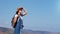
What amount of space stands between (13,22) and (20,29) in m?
0.14

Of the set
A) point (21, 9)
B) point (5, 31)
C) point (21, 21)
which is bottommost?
point (21, 21)

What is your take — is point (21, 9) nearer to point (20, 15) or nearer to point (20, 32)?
point (20, 15)

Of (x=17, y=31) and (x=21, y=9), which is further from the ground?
(x=21, y=9)

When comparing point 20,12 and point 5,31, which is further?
point 5,31

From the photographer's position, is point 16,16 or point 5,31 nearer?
point 16,16

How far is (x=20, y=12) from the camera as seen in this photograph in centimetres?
242

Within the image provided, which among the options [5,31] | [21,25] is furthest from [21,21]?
[5,31]

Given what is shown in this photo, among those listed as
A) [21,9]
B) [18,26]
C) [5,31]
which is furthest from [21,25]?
[5,31]

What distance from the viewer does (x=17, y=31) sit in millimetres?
2359

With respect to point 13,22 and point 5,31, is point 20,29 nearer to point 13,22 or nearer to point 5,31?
point 13,22

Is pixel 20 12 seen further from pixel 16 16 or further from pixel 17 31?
pixel 17 31

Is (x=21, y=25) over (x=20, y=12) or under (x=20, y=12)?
under

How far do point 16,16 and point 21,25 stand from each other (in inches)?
5.8

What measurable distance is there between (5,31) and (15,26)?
5.16 m
